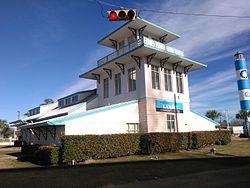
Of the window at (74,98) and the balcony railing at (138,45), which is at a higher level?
the balcony railing at (138,45)

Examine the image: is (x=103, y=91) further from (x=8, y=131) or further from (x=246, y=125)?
(x=8, y=131)

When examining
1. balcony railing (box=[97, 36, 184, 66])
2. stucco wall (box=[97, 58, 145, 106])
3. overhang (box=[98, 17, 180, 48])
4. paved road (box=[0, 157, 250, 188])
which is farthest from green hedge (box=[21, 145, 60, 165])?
overhang (box=[98, 17, 180, 48])

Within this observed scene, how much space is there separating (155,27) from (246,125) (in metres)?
41.4

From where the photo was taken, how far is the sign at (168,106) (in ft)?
81.6

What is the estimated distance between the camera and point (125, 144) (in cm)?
2016

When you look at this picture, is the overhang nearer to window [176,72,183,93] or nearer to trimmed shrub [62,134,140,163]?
window [176,72,183,93]

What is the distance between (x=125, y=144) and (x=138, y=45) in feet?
33.9

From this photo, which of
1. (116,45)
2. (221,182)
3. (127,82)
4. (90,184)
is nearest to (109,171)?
(90,184)

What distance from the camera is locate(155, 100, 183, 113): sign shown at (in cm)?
2486

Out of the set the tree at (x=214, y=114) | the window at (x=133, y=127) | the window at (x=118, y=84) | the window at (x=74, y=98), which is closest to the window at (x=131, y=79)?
the window at (x=118, y=84)

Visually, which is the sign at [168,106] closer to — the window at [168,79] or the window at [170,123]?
the window at [170,123]

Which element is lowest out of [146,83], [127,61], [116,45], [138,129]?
[138,129]

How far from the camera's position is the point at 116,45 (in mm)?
31094

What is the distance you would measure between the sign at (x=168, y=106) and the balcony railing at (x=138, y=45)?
592 cm
